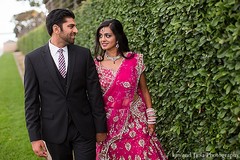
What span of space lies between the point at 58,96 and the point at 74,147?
1.73 feet

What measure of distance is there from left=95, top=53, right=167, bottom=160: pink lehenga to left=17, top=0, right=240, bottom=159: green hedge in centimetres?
34

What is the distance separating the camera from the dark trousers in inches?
129

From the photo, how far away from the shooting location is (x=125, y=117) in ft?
12.1

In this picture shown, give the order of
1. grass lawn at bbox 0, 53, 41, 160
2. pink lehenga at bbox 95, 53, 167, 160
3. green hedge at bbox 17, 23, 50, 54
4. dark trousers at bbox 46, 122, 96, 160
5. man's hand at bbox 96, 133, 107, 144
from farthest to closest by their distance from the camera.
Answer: green hedge at bbox 17, 23, 50, 54 → grass lawn at bbox 0, 53, 41, 160 → pink lehenga at bbox 95, 53, 167, 160 → man's hand at bbox 96, 133, 107, 144 → dark trousers at bbox 46, 122, 96, 160

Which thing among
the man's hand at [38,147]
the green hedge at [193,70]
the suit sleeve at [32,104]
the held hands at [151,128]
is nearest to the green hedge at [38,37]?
the green hedge at [193,70]

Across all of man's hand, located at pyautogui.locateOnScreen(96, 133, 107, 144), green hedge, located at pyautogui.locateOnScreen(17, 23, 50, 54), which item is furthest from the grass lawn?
green hedge, located at pyautogui.locateOnScreen(17, 23, 50, 54)

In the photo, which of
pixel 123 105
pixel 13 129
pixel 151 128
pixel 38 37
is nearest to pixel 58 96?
pixel 123 105

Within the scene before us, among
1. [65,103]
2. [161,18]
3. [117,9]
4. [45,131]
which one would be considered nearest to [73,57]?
[65,103]

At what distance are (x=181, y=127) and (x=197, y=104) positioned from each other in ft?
1.66

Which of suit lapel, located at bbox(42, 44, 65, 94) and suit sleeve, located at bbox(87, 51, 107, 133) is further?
suit sleeve, located at bbox(87, 51, 107, 133)

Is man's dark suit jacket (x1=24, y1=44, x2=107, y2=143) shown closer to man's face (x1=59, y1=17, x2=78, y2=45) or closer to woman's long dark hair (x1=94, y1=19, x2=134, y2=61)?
man's face (x1=59, y1=17, x2=78, y2=45)

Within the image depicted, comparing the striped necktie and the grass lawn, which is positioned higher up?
the striped necktie

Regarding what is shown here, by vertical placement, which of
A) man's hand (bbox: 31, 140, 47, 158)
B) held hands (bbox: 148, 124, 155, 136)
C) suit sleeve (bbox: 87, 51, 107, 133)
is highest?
suit sleeve (bbox: 87, 51, 107, 133)

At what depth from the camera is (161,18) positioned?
3873mm
